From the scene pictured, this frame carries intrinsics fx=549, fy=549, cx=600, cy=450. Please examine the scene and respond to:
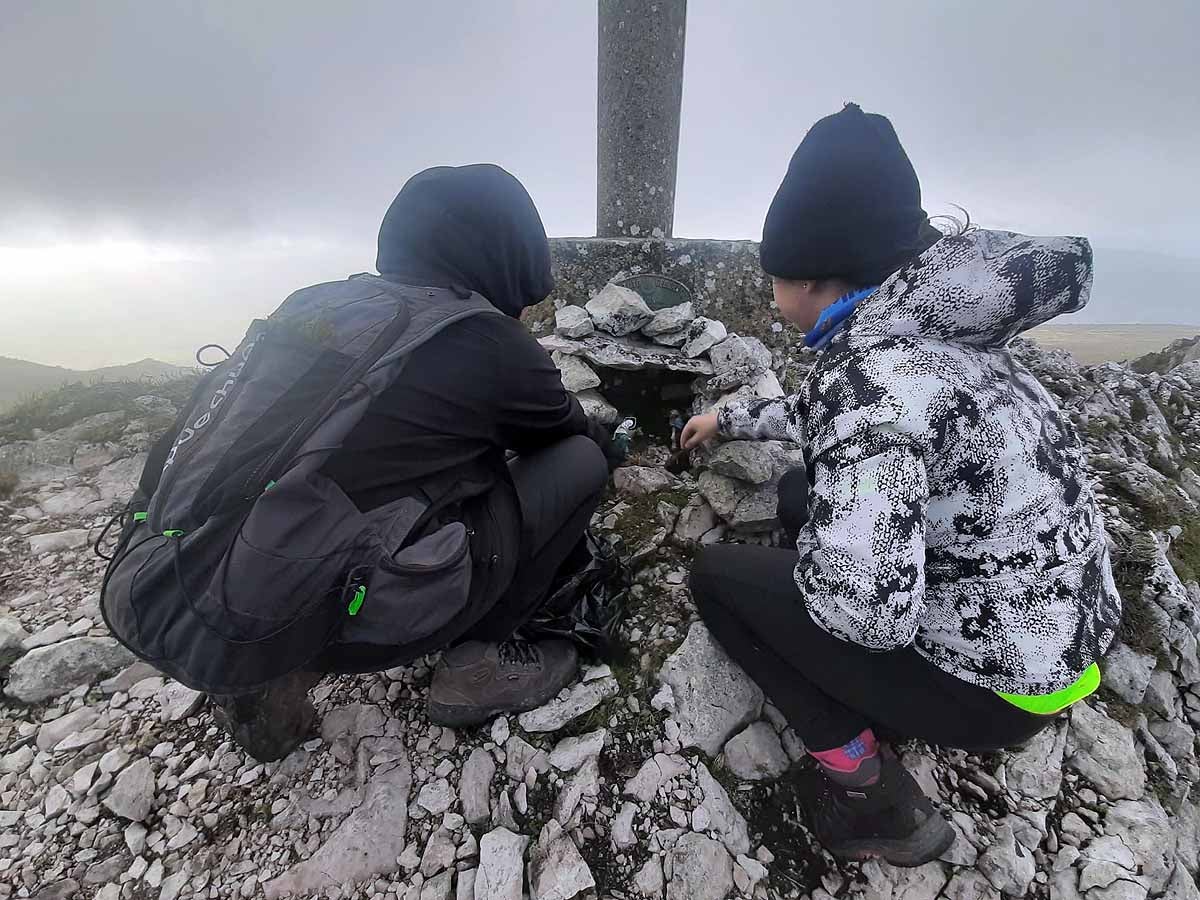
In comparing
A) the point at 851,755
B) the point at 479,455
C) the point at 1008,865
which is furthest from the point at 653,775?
the point at 479,455

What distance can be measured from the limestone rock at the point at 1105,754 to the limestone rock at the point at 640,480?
230 centimetres

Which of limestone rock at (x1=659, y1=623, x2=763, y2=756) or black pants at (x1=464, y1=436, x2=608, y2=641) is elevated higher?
black pants at (x1=464, y1=436, x2=608, y2=641)

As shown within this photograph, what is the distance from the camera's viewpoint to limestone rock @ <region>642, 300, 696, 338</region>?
416 centimetres

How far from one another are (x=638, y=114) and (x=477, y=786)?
5.94 m

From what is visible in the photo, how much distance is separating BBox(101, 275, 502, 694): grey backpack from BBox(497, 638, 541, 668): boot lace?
0.76m

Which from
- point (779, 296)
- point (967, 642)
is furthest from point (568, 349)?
point (967, 642)

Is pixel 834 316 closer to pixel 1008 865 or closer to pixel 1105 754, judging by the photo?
pixel 1008 865

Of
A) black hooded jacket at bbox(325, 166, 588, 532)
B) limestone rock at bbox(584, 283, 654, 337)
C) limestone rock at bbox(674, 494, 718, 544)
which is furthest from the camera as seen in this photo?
limestone rock at bbox(584, 283, 654, 337)

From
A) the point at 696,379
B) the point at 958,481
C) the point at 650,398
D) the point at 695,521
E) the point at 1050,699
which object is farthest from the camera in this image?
the point at 650,398

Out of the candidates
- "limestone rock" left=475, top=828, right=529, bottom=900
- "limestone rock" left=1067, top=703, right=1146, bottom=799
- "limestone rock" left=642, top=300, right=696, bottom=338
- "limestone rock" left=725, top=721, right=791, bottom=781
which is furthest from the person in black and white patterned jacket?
"limestone rock" left=642, top=300, right=696, bottom=338

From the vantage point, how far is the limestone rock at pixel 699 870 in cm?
197

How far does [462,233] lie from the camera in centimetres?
233

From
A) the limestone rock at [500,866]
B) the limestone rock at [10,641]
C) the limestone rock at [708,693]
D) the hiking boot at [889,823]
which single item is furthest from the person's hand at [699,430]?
the limestone rock at [10,641]

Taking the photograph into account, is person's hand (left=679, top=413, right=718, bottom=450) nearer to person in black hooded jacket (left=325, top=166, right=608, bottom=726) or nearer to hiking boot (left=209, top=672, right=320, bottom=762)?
person in black hooded jacket (left=325, top=166, right=608, bottom=726)
